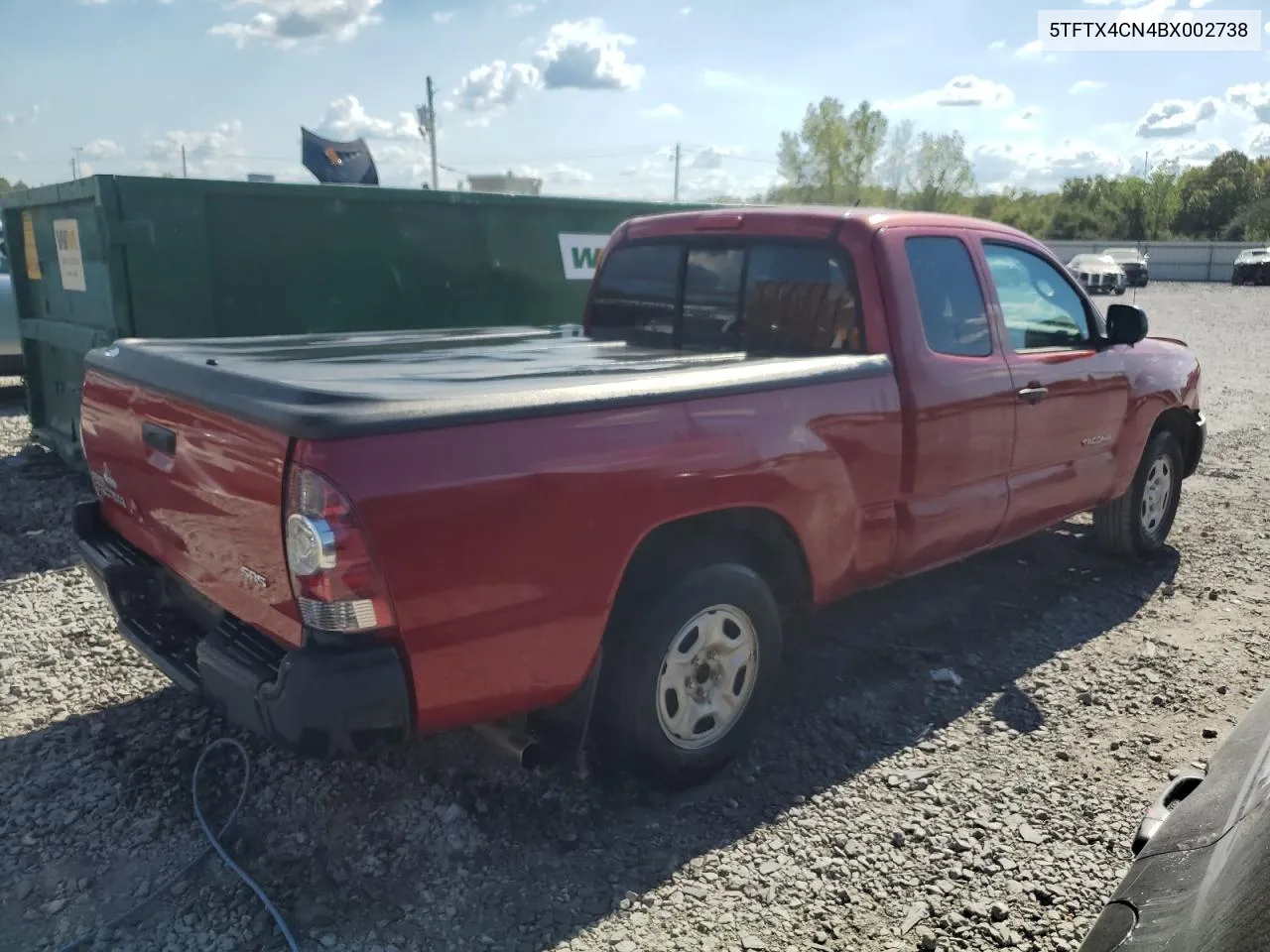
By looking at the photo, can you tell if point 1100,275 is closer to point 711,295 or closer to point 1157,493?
point 1157,493

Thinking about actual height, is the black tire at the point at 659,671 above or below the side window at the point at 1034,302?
below

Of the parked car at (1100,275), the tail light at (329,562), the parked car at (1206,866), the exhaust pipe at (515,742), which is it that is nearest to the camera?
A: the parked car at (1206,866)

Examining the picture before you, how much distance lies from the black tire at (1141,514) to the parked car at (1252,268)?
45.3 meters

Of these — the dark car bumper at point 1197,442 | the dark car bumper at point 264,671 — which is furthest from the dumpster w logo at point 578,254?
the dark car bumper at point 264,671

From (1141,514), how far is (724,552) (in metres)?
3.48

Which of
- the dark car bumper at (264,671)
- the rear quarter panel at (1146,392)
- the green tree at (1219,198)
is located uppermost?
the green tree at (1219,198)

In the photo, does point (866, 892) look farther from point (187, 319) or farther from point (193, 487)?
point (187, 319)

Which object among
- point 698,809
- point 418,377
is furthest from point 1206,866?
point 418,377

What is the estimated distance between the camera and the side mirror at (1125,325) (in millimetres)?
5105

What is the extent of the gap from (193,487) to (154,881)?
1138 mm

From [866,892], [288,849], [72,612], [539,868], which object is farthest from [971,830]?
[72,612]

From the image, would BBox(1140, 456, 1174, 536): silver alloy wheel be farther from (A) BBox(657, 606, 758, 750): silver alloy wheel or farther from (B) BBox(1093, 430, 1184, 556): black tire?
(A) BBox(657, 606, 758, 750): silver alloy wheel

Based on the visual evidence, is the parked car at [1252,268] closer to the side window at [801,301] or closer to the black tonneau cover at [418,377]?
the side window at [801,301]

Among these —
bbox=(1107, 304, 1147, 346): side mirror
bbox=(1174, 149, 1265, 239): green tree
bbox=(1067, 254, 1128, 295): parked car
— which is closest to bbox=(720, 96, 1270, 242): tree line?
bbox=(1174, 149, 1265, 239): green tree
